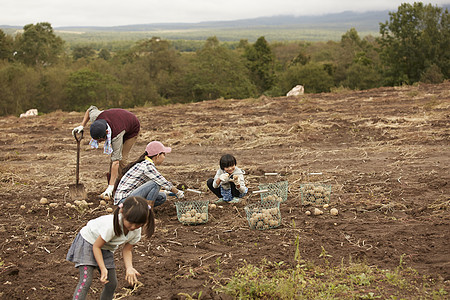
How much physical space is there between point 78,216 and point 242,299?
9.89 feet

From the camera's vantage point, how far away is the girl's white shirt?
10.0 feet

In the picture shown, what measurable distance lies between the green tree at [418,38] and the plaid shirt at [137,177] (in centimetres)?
2490

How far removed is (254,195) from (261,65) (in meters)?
34.1

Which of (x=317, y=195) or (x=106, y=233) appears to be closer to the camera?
(x=106, y=233)

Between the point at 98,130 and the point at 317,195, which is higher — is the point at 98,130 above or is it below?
above

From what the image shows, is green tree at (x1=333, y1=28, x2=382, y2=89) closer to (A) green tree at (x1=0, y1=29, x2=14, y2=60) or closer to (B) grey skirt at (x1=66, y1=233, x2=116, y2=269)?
(A) green tree at (x1=0, y1=29, x2=14, y2=60)

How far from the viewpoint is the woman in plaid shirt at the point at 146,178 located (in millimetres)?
5098

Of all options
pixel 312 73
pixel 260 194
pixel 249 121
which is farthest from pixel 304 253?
pixel 312 73

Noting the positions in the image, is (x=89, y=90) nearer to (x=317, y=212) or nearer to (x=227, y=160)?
(x=227, y=160)

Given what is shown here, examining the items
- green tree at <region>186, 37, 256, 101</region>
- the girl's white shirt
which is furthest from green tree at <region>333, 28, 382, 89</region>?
the girl's white shirt

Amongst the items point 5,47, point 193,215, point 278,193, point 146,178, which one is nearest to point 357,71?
point 5,47

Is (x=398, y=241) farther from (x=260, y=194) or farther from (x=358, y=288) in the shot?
(x=260, y=194)

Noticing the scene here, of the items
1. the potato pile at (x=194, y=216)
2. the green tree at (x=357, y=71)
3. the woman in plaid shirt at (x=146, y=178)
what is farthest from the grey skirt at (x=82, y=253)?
the green tree at (x=357, y=71)

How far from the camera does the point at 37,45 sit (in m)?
33.4
